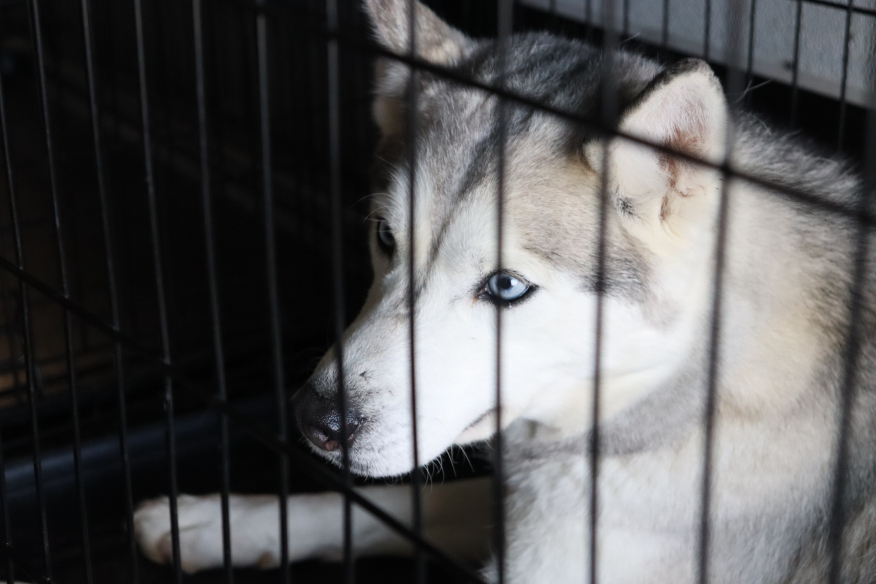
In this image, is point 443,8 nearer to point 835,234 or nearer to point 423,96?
point 423,96

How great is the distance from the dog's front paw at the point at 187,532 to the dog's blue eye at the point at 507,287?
796 mm

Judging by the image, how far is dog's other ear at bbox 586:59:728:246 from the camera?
0.95 m

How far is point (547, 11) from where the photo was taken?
2244mm

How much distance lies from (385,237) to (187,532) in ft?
2.25

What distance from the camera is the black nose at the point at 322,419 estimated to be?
3.94 feet

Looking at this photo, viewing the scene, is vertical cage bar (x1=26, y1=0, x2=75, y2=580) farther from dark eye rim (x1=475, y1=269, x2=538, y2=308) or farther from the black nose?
dark eye rim (x1=475, y1=269, x2=538, y2=308)

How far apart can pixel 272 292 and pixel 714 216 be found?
0.50 meters

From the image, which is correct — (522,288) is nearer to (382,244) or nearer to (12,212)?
(382,244)

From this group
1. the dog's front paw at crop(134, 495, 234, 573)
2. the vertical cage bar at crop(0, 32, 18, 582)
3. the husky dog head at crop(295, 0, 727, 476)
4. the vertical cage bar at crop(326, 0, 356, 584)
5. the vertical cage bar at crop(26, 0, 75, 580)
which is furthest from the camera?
the dog's front paw at crop(134, 495, 234, 573)

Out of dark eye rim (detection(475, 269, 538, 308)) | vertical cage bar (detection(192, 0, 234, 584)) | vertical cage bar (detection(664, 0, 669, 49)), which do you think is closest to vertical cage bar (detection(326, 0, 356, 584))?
vertical cage bar (detection(192, 0, 234, 584))

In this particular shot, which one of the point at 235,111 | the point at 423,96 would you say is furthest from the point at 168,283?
the point at 423,96

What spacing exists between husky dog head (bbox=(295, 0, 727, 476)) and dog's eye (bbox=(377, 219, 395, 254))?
84 mm

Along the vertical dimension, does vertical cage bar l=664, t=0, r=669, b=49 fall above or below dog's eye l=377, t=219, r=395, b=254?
above

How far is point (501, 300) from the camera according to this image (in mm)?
1202
